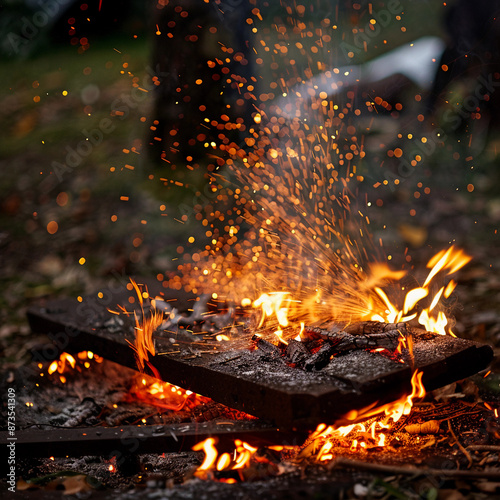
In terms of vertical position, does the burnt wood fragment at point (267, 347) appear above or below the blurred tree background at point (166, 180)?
below

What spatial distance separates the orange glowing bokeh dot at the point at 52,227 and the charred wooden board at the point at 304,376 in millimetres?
4094

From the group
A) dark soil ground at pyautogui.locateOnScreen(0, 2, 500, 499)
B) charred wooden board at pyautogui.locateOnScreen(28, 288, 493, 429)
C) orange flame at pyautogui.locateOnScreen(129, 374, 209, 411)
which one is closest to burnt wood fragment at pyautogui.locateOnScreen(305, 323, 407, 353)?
charred wooden board at pyautogui.locateOnScreen(28, 288, 493, 429)

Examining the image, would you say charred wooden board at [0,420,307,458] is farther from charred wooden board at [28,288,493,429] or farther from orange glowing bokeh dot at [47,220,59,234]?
orange glowing bokeh dot at [47,220,59,234]

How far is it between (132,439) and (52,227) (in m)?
5.06

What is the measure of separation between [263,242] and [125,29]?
420 inches

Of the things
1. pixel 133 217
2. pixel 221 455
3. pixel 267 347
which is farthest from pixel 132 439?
pixel 133 217

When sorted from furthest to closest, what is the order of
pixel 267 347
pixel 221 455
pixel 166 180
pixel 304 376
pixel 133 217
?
pixel 166 180, pixel 133 217, pixel 267 347, pixel 221 455, pixel 304 376

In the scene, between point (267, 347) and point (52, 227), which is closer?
point (267, 347)

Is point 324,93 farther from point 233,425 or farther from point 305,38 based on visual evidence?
point 233,425

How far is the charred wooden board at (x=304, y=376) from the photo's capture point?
2.59m

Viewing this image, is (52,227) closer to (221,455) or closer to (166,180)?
(166,180)

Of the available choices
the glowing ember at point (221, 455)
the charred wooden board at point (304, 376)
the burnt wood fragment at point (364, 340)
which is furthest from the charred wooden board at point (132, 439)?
the burnt wood fragment at point (364, 340)

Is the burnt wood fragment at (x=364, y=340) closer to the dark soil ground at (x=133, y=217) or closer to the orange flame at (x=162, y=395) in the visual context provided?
the dark soil ground at (x=133, y=217)

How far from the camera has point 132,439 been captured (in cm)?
291
